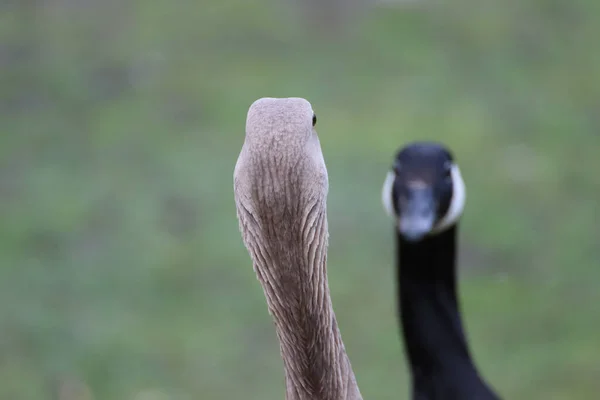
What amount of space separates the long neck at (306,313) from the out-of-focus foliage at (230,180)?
2785 millimetres

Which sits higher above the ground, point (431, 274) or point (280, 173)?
point (280, 173)

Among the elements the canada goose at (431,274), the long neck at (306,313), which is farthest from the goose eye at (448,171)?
the long neck at (306,313)

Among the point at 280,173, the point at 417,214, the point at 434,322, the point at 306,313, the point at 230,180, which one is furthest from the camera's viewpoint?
the point at 230,180

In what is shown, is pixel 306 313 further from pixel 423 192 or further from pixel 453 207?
pixel 453 207

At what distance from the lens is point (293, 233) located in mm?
1869

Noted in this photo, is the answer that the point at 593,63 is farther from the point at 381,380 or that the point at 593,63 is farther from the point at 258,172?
the point at 258,172

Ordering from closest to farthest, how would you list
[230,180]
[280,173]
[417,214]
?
[280,173], [417,214], [230,180]

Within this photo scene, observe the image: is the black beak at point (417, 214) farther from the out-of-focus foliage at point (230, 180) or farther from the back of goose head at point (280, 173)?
the out-of-focus foliage at point (230, 180)

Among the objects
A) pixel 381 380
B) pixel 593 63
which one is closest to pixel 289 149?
pixel 381 380

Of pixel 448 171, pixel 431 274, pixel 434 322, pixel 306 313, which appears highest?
pixel 448 171

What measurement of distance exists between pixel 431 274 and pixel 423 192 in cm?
37

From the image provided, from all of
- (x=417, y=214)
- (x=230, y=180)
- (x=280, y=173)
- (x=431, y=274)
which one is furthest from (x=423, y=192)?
(x=230, y=180)

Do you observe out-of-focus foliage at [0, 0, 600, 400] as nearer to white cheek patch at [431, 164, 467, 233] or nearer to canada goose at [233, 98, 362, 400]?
white cheek patch at [431, 164, 467, 233]

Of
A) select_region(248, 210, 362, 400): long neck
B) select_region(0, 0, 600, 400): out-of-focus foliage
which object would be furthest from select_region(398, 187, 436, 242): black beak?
select_region(0, 0, 600, 400): out-of-focus foliage
